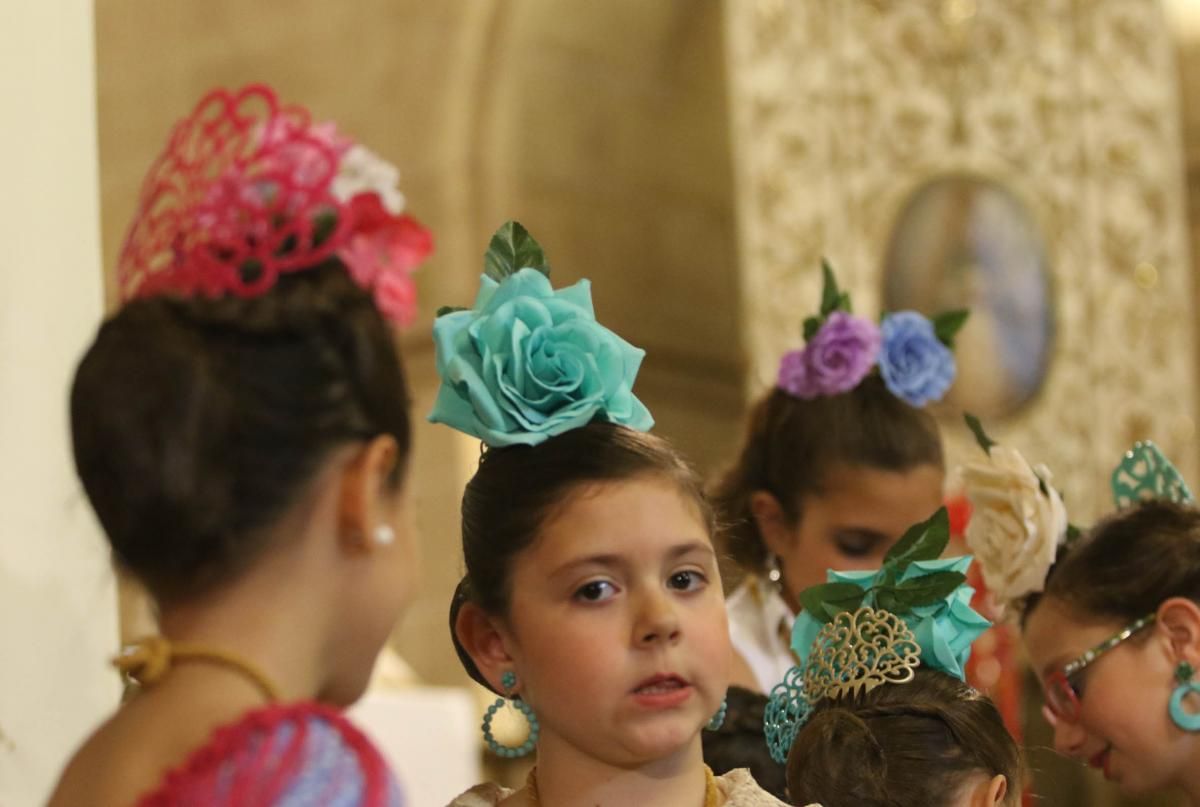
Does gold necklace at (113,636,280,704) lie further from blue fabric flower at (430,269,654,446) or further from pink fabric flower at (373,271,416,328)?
blue fabric flower at (430,269,654,446)

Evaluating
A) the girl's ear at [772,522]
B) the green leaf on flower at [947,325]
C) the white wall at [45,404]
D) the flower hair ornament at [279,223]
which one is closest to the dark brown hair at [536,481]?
the flower hair ornament at [279,223]

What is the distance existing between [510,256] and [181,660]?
965 mm

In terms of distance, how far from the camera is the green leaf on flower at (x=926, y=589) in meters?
2.73

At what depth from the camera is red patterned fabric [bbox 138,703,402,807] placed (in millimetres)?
1578

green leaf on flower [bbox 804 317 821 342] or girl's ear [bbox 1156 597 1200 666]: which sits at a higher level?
green leaf on flower [bbox 804 317 821 342]

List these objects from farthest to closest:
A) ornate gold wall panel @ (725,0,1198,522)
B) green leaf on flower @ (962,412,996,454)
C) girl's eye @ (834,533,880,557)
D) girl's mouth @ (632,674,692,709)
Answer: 1. ornate gold wall panel @ (725,0,1198,522)
2. girl's eye @ (834,533,880,557)
3. green leaf on flower @ (962,412,996,454)
4. girl's mouth @ (632,674,692,709)

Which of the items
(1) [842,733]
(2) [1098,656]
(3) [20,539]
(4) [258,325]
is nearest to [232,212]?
(4) [258,325]

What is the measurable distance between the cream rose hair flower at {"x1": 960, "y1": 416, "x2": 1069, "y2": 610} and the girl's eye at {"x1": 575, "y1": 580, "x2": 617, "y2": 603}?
1297 millimetres

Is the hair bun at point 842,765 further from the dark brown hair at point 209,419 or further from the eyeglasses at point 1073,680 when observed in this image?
the dark brown hair at point 209,419

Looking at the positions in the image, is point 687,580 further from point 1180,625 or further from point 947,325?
point 947,325

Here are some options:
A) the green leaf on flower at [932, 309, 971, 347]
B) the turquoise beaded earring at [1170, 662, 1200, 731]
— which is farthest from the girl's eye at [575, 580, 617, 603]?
the green leaf on flower at [932, 309, 971, 347]

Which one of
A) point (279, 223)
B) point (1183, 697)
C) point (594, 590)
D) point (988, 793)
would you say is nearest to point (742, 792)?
point (594, 590)

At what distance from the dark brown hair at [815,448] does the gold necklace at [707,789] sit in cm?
128

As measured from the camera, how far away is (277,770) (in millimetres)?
1588
